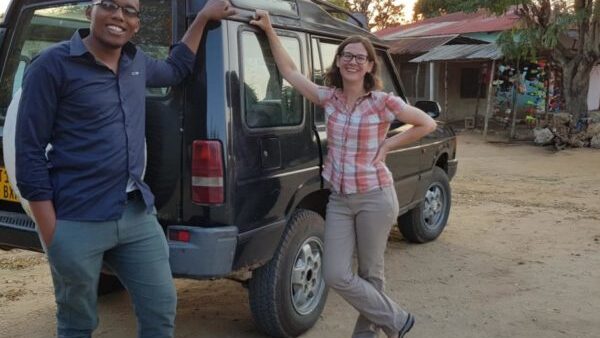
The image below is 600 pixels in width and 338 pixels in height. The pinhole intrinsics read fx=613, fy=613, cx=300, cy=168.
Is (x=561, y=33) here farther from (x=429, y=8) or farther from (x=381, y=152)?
(x=429, y=8)

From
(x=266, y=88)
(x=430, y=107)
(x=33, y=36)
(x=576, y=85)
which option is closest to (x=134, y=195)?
(x=266, y=88)

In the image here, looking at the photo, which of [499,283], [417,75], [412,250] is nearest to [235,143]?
[499,283]

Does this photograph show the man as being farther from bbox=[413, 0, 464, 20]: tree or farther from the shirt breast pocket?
bbox=[413, 0, 464, 20]: tree

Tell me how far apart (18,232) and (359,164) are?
73.2 inches

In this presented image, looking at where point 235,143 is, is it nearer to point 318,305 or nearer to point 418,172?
point 318,305

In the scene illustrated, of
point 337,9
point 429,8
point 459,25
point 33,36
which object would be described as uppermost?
point 429,8

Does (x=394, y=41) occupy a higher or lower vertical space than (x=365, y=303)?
higher

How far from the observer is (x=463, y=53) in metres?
17.5

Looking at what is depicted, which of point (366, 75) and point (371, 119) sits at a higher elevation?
point (366, 75)

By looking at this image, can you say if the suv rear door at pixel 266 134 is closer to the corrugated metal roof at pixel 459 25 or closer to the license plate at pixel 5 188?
the license plate at pixel 5 188

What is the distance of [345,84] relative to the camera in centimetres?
321

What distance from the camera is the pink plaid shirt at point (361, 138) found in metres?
3.16

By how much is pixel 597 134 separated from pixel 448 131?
10.1 m

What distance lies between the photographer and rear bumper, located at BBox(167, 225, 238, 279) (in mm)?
2934
